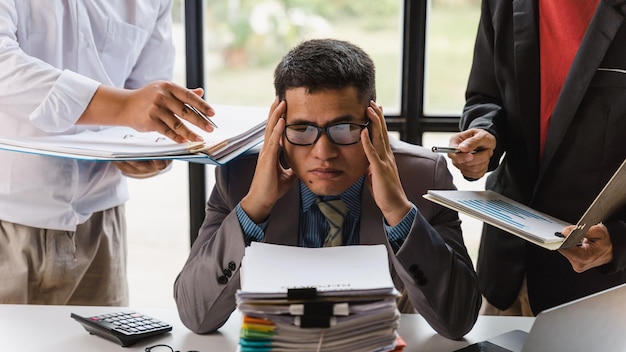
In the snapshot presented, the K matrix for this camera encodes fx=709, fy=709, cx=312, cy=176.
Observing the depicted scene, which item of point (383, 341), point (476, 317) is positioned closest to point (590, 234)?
point (476, 317)

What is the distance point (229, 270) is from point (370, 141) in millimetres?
428

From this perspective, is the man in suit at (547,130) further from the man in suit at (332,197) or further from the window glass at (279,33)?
the window glass at (279,33)

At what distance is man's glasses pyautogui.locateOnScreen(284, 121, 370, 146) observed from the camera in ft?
5.32

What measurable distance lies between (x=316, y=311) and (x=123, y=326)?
649 mm

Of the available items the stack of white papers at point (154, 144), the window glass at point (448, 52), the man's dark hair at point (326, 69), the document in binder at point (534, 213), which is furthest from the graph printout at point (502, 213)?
the window glass at point (448, 52)

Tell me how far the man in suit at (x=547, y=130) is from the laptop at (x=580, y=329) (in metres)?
0.26

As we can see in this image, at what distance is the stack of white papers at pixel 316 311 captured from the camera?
1.11 meters

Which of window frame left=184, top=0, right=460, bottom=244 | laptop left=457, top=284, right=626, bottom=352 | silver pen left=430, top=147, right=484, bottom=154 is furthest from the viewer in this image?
window frame left=184, top=0, right=460, bottom=244

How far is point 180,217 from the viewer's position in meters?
3.77

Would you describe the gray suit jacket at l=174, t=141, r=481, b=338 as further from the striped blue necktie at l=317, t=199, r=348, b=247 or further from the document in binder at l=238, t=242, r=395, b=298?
the document in binder at l=238, t=242, r=395, b=298

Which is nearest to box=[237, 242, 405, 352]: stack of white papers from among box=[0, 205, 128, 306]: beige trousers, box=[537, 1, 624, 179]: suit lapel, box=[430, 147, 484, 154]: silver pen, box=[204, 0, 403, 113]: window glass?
box=[430, 147, 484, 154]: silver pen

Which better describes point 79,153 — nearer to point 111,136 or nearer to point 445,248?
point 111,136

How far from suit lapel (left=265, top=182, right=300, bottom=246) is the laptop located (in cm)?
51

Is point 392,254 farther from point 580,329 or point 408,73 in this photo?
point 408,73
